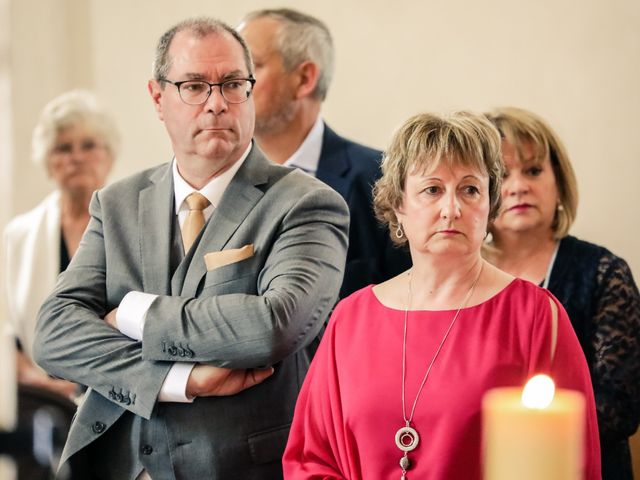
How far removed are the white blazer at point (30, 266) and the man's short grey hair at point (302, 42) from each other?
1233 millimetres

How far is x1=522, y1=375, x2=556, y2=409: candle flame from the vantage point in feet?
2.79

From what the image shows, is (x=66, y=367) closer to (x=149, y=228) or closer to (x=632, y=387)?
(x=149, y=228)

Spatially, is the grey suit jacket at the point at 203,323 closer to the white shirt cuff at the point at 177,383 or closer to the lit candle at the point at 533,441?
the white shirt cuff at the point at 177,383

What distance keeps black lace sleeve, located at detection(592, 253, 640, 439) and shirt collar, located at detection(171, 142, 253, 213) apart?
1.17m

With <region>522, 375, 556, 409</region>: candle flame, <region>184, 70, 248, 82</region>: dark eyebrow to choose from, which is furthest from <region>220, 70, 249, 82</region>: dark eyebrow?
<region>522, 375, 556, 409</region>: candle flame

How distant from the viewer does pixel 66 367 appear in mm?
2453

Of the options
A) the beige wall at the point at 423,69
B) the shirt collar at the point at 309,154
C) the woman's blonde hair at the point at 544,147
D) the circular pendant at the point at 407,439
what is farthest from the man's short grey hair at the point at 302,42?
the circular pendant at the point at 407,439

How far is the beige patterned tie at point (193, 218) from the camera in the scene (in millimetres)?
2527

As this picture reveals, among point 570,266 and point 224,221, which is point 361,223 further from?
point 224,221

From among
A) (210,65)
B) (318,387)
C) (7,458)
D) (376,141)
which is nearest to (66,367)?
(318,387)

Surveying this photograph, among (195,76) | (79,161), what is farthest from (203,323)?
(79,161)

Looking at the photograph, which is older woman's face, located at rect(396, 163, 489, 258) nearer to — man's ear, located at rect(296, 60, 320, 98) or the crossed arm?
the crossed arm

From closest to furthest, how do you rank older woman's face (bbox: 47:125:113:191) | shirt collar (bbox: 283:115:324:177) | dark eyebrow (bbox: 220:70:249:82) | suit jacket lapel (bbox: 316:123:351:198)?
1. dark eyebrow (bbox: 220:70:249:82)
2. suit jacket lapel (bbox: 316:123:351:198)
3. shirt collar (bbox: 283:115:324:177)
4. older woman's face (bbox: 47:125:113:191)

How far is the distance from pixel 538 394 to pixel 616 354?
216 centimetres
